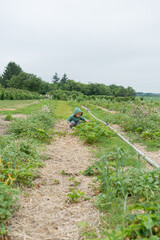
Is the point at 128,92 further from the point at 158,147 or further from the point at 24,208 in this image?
the point at 24,208

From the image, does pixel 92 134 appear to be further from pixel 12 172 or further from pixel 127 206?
pixel 127 206

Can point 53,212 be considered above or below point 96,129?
below

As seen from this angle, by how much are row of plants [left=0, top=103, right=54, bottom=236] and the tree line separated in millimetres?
32520

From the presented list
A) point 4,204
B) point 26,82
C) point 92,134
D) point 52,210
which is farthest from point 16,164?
point 26,82

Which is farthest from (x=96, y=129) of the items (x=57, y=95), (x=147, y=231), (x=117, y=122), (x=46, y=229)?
(x=57, y=95)

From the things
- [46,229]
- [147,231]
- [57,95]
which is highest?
[57,95]

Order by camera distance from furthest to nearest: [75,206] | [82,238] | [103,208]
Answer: [75,206], [103,208], [82,238]

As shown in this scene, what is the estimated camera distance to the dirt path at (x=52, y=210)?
1800 mm

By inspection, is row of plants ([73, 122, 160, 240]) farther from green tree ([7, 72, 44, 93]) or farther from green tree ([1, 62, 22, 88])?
green tree ([1, 62, 22, 88])

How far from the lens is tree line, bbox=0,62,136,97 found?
46.0m

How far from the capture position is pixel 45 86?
59.4m

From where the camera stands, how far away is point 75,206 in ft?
7.30

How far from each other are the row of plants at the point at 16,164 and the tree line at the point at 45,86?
32520 millimetres

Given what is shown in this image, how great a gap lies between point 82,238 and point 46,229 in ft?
1.10
